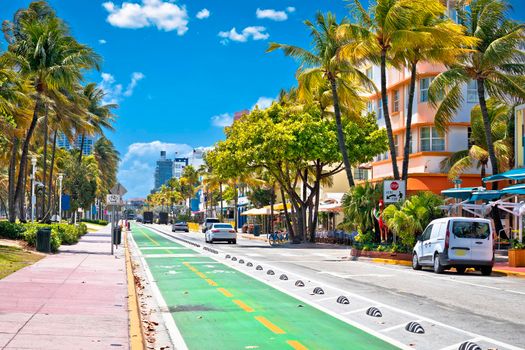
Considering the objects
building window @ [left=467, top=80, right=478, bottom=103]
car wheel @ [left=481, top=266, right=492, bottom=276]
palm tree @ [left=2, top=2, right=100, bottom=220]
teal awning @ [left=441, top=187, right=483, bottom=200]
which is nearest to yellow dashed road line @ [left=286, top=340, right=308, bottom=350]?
car wheel @ [left=481, top=266, right=492, bottom=276]

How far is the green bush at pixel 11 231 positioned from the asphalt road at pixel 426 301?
1209 centimetres

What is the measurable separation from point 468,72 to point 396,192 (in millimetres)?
7913

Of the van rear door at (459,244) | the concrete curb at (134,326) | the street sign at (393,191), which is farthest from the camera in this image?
the street sign at (393,191)

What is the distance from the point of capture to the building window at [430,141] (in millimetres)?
44812

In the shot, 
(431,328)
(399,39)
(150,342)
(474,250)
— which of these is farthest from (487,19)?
(150,342)

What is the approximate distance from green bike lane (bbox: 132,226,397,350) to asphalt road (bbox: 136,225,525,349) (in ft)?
1.60

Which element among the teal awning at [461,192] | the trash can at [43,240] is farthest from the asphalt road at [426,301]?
the trash can at [43,240]

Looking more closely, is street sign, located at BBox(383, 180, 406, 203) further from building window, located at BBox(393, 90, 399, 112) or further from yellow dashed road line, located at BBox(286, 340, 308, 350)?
yellow dashed road line, located at BBox(286, 340, 308, 350)

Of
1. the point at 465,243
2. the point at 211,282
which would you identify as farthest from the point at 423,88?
the point at 211,282

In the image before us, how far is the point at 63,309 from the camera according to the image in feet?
39.9

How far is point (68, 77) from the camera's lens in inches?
1419

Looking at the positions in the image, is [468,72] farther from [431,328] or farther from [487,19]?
[431,328]

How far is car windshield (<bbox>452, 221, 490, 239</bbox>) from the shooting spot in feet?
73.1

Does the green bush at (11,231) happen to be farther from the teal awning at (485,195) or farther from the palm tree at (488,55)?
the teal awning at (485,195)
